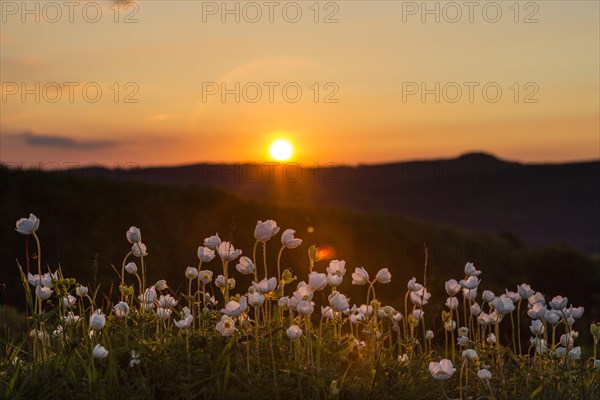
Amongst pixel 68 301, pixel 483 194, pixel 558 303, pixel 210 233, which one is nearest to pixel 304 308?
pixel 68 301

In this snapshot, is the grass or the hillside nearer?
the grass

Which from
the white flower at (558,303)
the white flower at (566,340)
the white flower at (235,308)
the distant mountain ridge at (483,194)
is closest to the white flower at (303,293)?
the white flower at (235,308)

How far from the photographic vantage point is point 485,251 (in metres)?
16.4

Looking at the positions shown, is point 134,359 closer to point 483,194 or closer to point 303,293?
point 303,293

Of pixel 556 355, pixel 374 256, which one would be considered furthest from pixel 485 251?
pixel 556 355

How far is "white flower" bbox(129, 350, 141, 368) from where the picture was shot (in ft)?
13.6

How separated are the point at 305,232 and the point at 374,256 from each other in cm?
161

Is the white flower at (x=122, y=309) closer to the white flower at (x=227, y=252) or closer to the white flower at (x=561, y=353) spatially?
the white flower at (x=227, y=252)

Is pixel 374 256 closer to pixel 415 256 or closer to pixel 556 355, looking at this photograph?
pixel 415 256

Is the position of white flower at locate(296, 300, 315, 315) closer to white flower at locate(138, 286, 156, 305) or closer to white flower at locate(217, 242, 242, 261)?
white flower at locate(217, 242, 242, 261)

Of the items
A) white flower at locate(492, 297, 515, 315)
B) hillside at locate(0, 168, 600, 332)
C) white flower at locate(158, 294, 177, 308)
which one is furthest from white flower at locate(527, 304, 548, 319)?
hillside at locate(0, 168, 600, 332)

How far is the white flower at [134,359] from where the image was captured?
13.6 ft

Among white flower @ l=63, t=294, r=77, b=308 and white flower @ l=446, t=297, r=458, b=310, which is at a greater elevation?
white flower @ l=63, t=294, r=77, b=308

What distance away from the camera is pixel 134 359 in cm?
427
